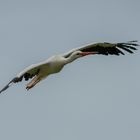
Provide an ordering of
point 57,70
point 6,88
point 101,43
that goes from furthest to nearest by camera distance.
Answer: point 101,43
point 57,70
point 6,88

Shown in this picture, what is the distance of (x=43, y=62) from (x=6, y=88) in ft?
6.16

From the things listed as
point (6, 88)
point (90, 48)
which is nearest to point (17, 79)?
point (6, 88)

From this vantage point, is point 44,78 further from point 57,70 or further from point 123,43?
point 123,43

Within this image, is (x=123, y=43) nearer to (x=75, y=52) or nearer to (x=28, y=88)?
(x=75, y=52)

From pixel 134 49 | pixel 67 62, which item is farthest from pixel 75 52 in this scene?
pixel 134 49

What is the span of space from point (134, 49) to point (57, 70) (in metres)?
2.37

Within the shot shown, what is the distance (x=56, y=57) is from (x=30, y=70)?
0.73 metres

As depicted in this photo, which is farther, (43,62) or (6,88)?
(43,62)

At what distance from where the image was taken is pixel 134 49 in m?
20.6

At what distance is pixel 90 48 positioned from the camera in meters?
20.8

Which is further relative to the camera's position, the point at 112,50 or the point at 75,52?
the point at 112,50

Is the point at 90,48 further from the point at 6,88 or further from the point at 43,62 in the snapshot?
the point at 6,88

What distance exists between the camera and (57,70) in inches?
765

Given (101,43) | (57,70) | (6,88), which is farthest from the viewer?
(101,43)
